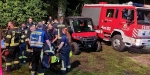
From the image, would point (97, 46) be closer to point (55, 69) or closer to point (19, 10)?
point (55, 69)

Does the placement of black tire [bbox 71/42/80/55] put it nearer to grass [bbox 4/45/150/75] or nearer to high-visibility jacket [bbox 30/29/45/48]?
grass [bbox 4/45/150/75]

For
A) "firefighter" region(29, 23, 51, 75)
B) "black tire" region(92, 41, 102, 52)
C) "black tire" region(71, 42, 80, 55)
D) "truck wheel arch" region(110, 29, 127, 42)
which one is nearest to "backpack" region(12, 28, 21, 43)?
"firefighter" region(29, 23, 51, 75)

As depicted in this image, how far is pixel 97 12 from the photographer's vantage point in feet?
45.8

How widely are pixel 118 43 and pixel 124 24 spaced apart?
112cm

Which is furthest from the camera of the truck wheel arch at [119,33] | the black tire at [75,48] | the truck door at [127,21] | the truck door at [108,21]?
the truck door at [108,21]

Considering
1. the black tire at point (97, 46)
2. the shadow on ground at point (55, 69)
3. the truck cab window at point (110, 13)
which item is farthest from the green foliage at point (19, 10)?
the shadow on ground at point (55, 69)

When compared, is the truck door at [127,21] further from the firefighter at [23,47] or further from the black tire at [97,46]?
the firefighter at [23,47]

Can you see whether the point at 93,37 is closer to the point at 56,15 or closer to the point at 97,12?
the point at 97,12

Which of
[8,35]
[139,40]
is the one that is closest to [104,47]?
[139,40]

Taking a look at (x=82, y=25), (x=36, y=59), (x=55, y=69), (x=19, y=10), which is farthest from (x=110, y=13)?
(x=36, y=59)

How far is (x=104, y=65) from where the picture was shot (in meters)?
9.92

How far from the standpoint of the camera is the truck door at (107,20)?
1305 centimetres

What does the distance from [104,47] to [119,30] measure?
1.68 meters

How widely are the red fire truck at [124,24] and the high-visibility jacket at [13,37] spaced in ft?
19.6
